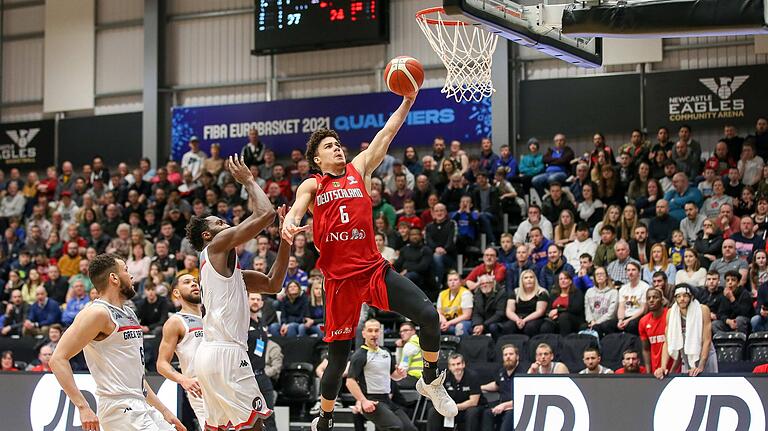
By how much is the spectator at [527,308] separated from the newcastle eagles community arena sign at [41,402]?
4698mm

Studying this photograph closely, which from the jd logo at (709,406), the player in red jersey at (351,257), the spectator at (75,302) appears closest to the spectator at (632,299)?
the jd logo at (709,406)

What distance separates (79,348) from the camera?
301 inches

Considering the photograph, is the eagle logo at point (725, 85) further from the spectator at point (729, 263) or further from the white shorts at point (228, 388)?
the white shorts at point (228, 388)

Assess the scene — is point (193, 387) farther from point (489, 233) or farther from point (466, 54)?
point (489, 233)

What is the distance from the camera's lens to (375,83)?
2220 centimetres

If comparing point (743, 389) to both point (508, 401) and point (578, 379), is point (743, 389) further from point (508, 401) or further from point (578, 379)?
point (508, 401)

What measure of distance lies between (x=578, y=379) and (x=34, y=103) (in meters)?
17.9

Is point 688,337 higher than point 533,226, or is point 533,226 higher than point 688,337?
point 533,226

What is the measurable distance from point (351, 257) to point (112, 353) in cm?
189

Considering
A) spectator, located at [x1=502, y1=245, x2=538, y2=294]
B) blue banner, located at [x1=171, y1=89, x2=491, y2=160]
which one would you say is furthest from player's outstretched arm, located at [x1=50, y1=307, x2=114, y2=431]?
blue banner, located at [x1=171, y1=89, x2=491, y2=160]

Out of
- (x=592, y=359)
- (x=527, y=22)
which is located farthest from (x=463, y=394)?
(x=527, y=22)

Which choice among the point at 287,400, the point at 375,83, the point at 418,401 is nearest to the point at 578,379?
the point at 418,401

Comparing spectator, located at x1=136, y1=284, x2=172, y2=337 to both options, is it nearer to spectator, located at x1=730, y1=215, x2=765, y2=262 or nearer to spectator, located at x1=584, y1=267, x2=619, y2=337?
spectator, located at x1=584, y1=267, x2=619, y2=337

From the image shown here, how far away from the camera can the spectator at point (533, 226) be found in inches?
664
